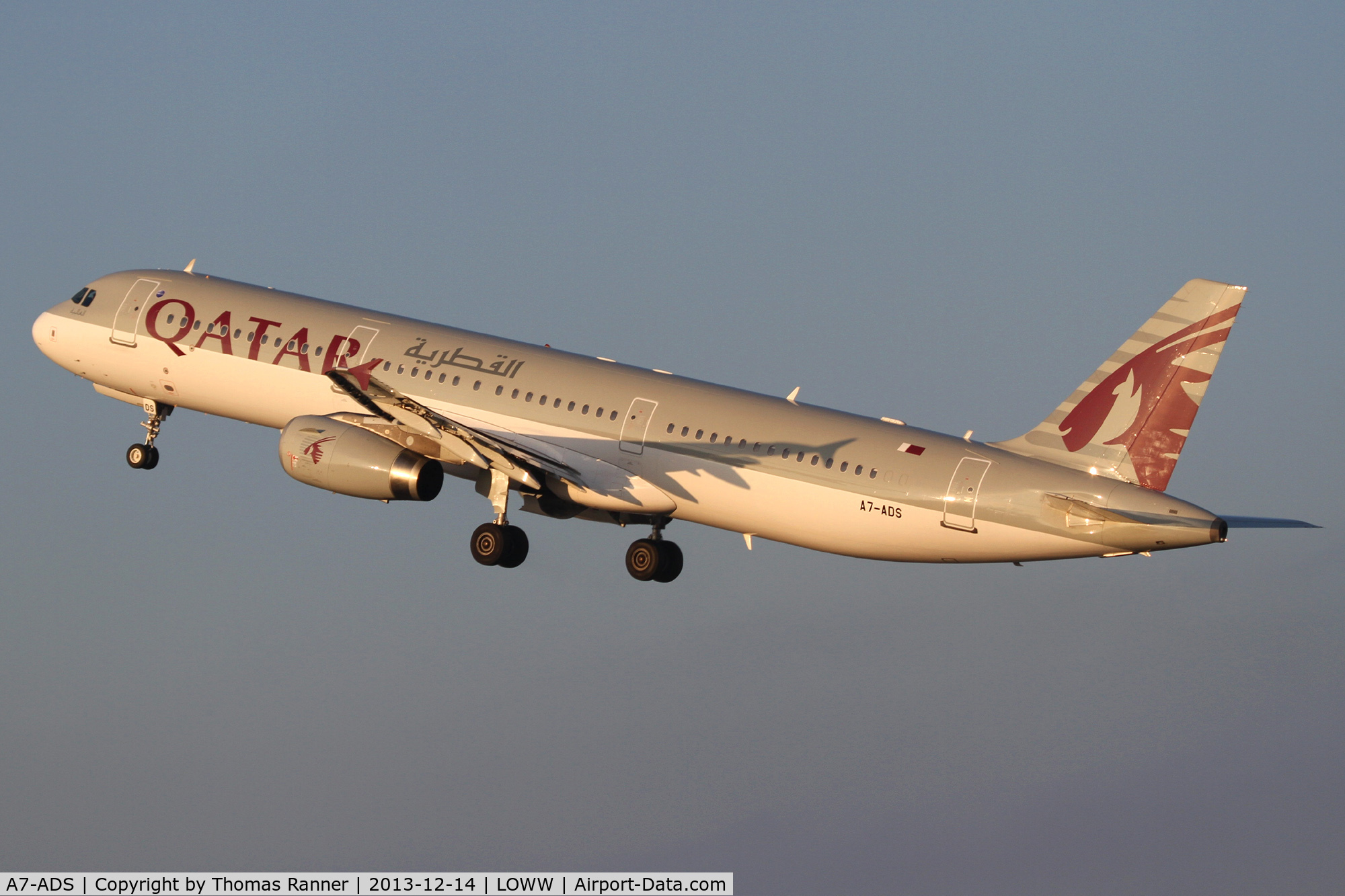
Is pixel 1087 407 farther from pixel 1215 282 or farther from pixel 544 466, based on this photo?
pixel 544 466

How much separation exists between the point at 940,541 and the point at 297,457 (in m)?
13.7

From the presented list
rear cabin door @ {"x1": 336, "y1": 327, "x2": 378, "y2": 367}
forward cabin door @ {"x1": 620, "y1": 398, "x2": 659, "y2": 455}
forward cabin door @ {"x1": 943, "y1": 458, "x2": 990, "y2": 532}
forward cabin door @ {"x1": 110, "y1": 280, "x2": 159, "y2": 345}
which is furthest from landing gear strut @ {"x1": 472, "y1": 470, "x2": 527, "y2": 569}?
forward cabin door @ {"x1": 110, "y1": 280, "x2": 159, "y2": 345}

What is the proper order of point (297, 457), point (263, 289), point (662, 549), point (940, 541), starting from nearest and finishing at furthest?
point (940, 541), point (297, 457), point (662, 549), point (263, 289)

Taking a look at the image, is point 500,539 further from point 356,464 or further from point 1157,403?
point 1157,403

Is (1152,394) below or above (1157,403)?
above

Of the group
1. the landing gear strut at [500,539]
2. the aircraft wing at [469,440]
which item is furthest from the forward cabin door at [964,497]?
the landing gear strut at [500,539]

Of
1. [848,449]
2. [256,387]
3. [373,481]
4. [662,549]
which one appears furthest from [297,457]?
[848,449]

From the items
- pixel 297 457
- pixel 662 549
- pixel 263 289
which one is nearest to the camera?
pixel 297 457

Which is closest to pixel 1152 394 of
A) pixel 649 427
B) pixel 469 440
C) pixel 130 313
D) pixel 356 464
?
pixel 649 427

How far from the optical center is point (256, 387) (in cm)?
4566

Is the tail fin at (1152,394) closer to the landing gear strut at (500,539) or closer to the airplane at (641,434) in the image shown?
the airplane at (641,434)

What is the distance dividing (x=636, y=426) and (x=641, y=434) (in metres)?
0.22

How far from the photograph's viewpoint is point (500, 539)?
1647 inches

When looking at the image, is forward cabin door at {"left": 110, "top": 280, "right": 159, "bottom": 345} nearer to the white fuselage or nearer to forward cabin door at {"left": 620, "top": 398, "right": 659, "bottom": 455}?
the white fuselage
